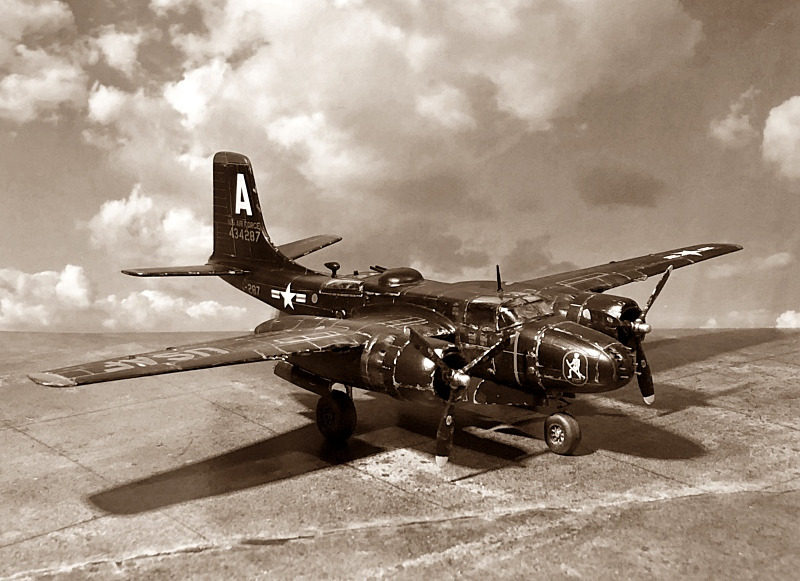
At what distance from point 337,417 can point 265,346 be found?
2.64 metres

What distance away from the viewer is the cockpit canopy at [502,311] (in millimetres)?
15173

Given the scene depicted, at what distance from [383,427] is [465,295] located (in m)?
3.75

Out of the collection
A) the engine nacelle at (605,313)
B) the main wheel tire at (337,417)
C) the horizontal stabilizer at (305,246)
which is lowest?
the main wheel tire at (337,417)

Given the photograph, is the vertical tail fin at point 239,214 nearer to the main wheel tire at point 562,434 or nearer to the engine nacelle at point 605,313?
the engine nacelle at point 605,313

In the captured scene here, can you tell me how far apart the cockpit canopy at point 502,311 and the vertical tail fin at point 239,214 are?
782cm

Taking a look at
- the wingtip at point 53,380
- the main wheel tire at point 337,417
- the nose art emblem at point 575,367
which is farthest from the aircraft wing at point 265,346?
the nose art emblem at point 575,367

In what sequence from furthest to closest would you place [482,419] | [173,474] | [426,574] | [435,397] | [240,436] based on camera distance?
1. [482,419]
2. [240,436]
3. [173,474]
4. [435,397]
5. [426,574]

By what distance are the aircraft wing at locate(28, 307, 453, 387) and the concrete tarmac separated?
2473 millimetres

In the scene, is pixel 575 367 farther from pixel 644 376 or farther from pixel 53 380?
pixel 53 380

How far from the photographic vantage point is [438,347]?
13414 mm

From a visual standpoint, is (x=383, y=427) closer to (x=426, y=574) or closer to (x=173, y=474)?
(x=173, y=474)

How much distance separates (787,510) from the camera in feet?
40.7

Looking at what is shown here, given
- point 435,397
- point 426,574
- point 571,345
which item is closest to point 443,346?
point 435,397

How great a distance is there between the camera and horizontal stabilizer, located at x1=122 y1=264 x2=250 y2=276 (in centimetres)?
2008
